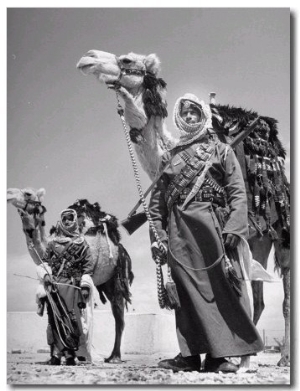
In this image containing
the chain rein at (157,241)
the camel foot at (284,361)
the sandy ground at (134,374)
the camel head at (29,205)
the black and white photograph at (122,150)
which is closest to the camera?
the sandy ground at (134,374)

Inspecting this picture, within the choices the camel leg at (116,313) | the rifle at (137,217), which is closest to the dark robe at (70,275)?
the camel leg at (116,313)

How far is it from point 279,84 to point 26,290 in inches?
99.6

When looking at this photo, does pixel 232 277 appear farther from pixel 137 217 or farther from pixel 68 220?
pixel 68 220

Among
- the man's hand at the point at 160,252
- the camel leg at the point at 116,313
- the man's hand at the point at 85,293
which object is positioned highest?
the man's hand at the point at 160,252

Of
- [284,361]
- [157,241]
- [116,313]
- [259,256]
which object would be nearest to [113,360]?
[116,313]

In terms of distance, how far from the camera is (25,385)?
4.79 metres

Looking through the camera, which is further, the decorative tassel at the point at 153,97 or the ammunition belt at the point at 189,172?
the decorative tassel at the point at 153,97

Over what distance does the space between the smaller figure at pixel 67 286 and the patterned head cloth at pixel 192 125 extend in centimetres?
120

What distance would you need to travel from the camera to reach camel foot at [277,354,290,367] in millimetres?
5133

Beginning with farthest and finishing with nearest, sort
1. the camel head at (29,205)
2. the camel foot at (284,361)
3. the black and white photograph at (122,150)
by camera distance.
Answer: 1. the camel head at (29,205)
2. the black and white photograph at (122,150)
3. the camel foot at (284,361)

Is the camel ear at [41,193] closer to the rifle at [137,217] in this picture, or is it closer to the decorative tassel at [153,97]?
the rifle at [137,217]

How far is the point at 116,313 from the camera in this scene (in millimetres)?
5719

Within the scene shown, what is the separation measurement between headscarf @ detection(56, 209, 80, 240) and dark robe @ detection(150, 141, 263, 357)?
34.7 inches

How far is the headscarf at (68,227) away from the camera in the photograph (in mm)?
5578
